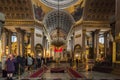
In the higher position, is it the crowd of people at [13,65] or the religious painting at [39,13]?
the religious painting at [39,13]

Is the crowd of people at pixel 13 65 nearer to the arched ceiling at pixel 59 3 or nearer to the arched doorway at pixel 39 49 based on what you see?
the arched doorway at pixel 39 49

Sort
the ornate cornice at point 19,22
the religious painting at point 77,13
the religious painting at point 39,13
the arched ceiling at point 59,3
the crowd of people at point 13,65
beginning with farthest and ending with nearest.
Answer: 1. the arched ceiling at point 59,3
2. the religious painting at point 77,13
3. the religious painting at point 39,13
4. the ornate cornice at point 19,22
5. the crowd of people at point 13,65

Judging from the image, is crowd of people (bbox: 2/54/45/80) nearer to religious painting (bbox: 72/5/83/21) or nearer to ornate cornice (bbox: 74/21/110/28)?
ornate cornice (bbox: 74/21/110/28)

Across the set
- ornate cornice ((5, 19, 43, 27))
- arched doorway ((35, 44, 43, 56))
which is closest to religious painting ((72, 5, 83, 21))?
ornate cornice ((5, 19, 43, 27))

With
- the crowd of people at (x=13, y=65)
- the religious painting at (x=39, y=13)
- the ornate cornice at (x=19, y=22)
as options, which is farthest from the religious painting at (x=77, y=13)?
the crowd of people at (x=13, y=65)

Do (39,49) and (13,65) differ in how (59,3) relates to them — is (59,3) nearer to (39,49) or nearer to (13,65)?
(39,49)

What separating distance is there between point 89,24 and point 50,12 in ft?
29.8

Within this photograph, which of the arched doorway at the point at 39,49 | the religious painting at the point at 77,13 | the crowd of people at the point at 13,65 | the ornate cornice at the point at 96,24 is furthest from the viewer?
the arched doorway at the point at 39,49

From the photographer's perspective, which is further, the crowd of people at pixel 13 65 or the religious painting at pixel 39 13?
the religious painting at pixel 39 13

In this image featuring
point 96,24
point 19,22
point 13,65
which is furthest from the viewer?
point 96,24

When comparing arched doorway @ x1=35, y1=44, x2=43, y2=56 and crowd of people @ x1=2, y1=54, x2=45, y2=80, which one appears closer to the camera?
crowd of people @ x1=2, y1=54, x2=45, y2=80

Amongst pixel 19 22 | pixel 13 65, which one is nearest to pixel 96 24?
pixel 19 22

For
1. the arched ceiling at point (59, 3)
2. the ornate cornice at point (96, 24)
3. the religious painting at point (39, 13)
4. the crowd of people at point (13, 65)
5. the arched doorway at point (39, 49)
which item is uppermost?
the arched ceiling at point (59, 3)

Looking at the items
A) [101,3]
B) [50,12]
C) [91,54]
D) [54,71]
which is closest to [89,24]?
[101,3]
